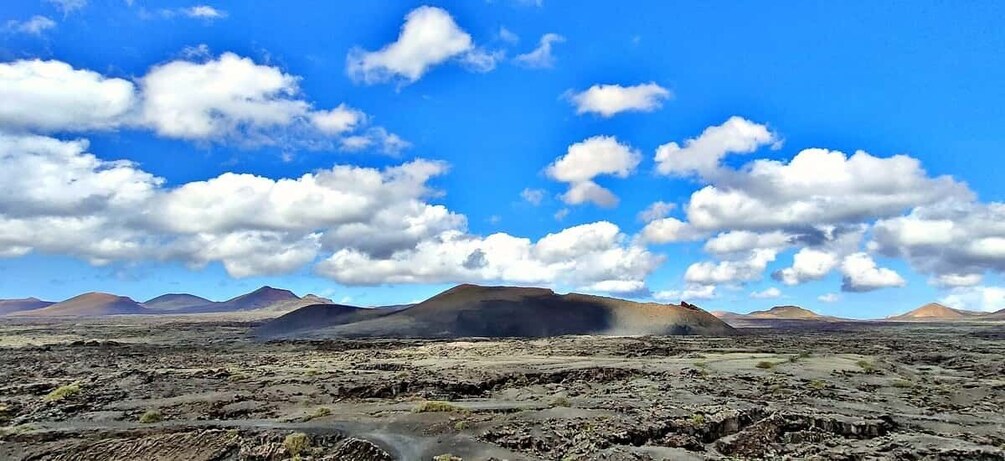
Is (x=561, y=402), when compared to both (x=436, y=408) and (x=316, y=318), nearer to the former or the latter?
(x=436, y=408)

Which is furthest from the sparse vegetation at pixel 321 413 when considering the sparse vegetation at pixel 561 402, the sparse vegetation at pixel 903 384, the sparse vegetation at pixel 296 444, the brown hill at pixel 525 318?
the brown hill at pixel 525 318

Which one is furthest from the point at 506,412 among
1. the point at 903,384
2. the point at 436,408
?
the point at 903,384

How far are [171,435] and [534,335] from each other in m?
79.2

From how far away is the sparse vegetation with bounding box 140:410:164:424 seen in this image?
23203 millimetres

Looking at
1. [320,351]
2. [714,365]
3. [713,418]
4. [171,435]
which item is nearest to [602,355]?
[714,365]

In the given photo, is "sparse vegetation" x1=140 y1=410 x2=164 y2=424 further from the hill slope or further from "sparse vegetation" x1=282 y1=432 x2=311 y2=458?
the hill slope

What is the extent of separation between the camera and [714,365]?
41.2 meters

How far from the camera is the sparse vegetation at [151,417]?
76.1 feet

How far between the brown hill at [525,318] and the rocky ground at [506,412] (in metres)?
56.2

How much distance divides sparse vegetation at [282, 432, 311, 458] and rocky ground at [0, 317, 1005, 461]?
6 cm

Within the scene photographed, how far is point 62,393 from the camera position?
92.1ft

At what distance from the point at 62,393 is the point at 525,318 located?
77230mm

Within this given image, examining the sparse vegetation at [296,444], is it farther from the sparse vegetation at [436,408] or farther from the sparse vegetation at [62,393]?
the sparse vegetation at [62,393]

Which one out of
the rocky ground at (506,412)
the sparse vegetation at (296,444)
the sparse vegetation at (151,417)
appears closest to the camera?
the sparse vegetation at (296,444)
